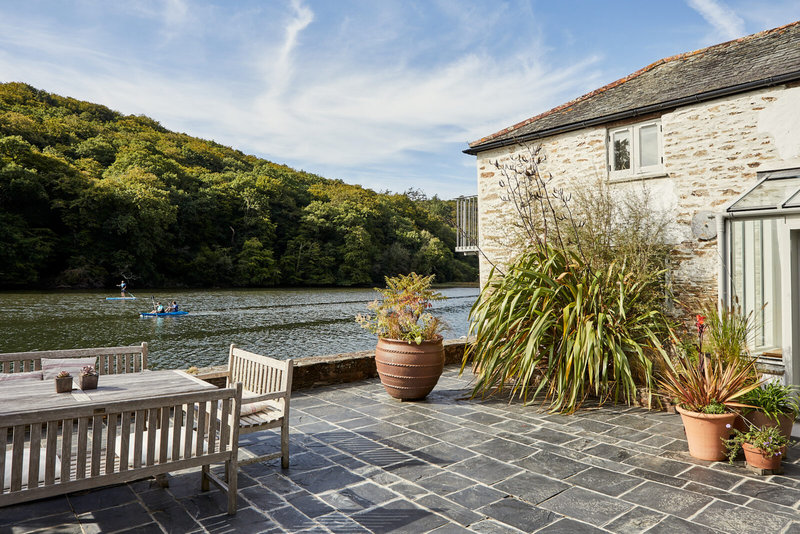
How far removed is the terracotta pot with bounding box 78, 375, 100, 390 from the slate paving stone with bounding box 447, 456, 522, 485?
2.45 meters

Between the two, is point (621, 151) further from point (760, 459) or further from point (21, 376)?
point (21, 376)

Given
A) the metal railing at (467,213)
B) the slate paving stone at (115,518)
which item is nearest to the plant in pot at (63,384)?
the slate paving stone at (115,518)

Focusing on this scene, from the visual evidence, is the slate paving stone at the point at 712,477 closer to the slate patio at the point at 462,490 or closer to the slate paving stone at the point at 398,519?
the slate patio at the point at 462,490

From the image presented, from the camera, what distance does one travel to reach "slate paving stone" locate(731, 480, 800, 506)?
10.2 feet

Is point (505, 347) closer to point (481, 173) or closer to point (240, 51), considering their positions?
point (481, 173)

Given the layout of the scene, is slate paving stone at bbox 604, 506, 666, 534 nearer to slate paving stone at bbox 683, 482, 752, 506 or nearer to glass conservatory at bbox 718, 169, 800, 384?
slate paving stone at bbox 683, 482, 752, 506

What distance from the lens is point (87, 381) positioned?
312 centimetres

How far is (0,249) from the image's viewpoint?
3275 cm

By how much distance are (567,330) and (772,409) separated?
1.90 metres

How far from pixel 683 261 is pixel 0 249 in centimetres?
3991

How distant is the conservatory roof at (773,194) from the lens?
4977 millimetres

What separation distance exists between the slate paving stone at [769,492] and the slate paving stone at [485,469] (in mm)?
1448

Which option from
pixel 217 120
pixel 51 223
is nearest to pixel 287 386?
pixel 51 223

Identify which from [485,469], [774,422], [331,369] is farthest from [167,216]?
[774,422]
